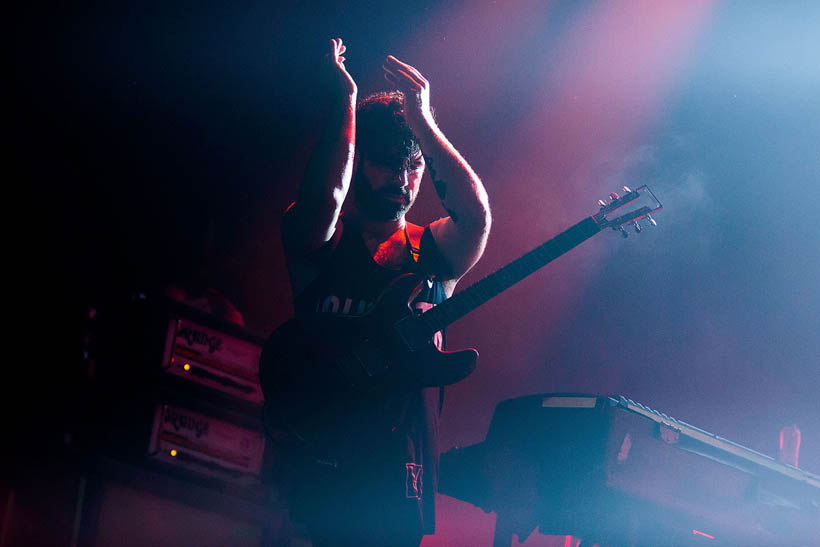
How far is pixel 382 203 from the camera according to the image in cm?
161

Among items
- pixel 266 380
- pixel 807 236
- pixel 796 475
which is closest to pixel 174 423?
pixel 266 380

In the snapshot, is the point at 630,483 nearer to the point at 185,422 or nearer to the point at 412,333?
the point at 412,333

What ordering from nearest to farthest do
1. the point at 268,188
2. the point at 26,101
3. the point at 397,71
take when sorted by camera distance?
the point at 397,71 → the point at 26,101 → the point at 268,188

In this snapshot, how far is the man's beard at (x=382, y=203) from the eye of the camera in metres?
1.60

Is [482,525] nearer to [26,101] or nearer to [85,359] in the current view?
[85,359]

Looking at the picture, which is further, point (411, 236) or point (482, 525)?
point (482, 525)

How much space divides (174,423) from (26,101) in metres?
1.39

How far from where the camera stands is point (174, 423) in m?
2.23

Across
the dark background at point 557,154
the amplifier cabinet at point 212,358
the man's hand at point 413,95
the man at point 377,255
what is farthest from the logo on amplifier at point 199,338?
the man's hand at point 413,95

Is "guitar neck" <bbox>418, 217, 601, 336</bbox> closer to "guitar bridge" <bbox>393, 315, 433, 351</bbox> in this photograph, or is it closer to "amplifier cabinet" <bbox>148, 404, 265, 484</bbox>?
"guitar bridge" <bbox>393, 315, 433, 351</bbox>

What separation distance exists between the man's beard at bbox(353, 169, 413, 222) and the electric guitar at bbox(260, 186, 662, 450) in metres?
0.23

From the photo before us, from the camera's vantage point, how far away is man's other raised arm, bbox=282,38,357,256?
1.45m

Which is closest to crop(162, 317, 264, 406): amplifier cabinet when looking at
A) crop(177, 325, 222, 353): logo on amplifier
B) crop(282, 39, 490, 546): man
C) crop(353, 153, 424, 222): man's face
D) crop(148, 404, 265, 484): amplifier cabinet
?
crop(177, 325, 222, 353): logo on amplifier

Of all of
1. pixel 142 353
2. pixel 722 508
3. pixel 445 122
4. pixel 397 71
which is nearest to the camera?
pixel 397 71
